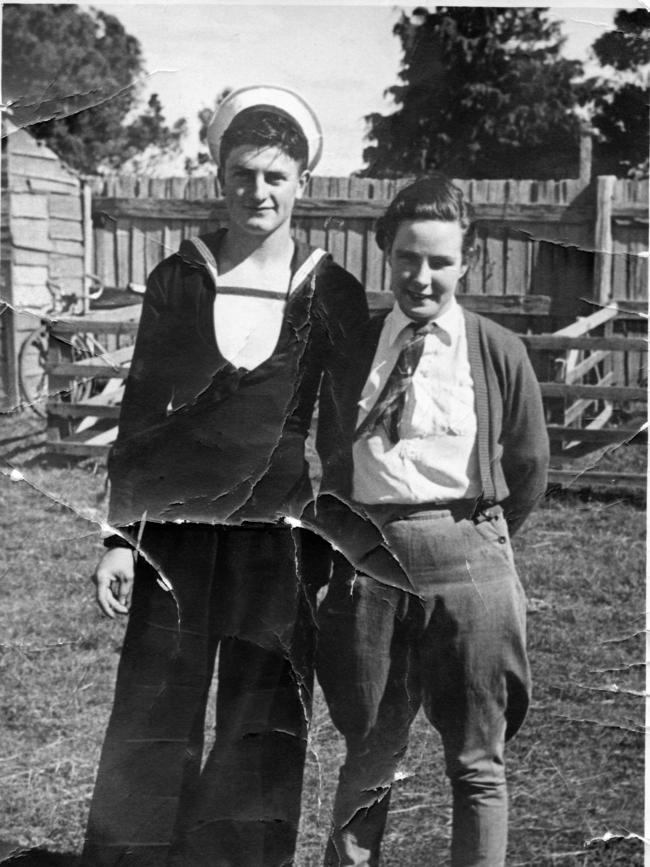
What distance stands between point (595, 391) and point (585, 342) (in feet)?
0.34

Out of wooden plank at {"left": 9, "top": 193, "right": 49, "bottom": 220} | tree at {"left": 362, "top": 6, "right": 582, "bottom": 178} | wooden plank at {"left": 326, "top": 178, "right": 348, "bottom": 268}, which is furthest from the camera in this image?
wooden plank at {"left": 9, "top": 193, "right": 49, "bottom": 220}

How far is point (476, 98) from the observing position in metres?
2.24

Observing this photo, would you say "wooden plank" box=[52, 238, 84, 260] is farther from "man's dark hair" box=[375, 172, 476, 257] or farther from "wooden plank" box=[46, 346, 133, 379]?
"man's dark hair" box=[375, 172, 476, 257]

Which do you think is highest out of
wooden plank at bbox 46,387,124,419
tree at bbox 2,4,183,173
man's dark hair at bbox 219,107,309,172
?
tree at bbox 2,4,183,173

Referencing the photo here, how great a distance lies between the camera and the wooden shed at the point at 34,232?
2.31 metres

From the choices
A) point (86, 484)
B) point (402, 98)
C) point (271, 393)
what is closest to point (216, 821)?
point (86, 484)

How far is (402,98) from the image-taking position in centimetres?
224

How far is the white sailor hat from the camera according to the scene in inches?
86.2

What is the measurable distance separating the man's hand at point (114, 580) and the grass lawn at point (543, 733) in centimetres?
13

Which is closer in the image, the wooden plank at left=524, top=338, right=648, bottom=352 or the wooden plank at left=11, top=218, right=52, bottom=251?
the wooden plank at left=524, top=338, right=648, bottom=352

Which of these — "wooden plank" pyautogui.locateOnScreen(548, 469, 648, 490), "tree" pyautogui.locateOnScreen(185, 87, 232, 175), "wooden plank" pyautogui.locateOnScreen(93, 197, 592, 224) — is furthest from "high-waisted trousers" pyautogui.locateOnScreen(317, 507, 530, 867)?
"tree" pyautogui.locateOnScreen(185, 87, 232, 175)

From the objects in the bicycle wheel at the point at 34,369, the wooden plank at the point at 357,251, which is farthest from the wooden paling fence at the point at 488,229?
the bicycle wheel at the point at 34,369

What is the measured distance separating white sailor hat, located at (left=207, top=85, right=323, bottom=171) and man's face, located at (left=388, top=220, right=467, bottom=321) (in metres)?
0.26

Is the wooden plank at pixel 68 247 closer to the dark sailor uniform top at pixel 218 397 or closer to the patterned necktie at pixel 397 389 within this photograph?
the dark sailor uniform top at pixel 218 397
